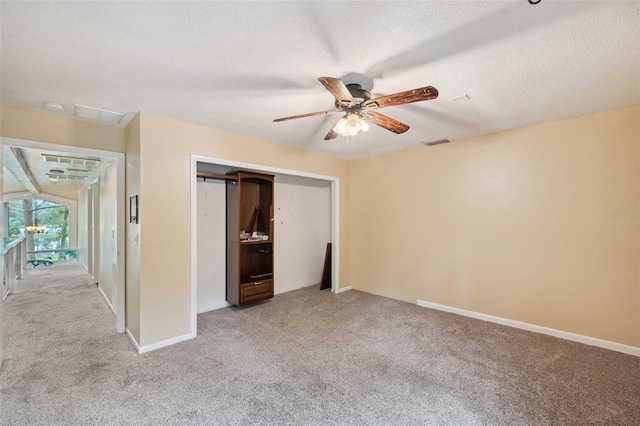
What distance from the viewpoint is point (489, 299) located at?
3646 mm

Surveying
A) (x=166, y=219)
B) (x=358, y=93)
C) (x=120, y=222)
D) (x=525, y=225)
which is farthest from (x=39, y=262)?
(x=525, y=225)

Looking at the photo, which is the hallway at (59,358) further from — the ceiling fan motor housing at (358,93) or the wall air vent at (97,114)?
the ceiling fan motor housing at (358,93)

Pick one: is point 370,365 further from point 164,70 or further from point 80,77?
point 80,77

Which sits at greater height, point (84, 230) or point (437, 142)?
point (437, 142)

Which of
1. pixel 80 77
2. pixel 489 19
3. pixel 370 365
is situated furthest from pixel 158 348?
pixel 489 19

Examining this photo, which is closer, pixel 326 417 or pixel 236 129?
pixel 326 417

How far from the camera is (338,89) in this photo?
186 cm

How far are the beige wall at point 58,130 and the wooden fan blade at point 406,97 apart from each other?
2920 mm

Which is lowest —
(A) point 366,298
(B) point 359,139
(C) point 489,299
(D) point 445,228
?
(A) point 366,298

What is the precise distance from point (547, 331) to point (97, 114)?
5418 millimetres

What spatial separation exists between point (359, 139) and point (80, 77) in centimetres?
Answer: 293

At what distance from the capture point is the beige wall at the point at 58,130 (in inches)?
103

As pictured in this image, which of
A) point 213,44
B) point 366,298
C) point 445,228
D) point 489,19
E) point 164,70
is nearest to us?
point 489,19

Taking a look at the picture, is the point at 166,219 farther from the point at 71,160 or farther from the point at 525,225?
the point at 525,225
